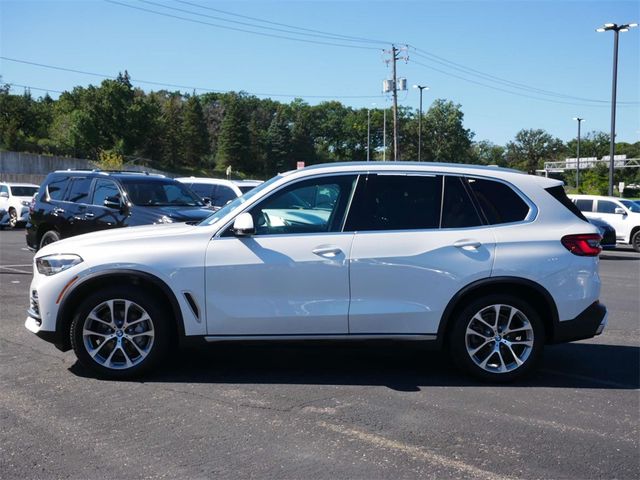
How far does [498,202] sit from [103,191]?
8179mm

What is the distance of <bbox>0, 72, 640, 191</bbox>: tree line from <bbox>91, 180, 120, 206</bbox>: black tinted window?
60.3m

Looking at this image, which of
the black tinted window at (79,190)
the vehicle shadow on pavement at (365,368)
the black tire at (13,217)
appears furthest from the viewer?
the black tire at (13,217)

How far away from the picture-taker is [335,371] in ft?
19.1

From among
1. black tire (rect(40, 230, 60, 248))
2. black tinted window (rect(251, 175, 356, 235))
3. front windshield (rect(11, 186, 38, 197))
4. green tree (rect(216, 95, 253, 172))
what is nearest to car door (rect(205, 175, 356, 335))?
black tinted window (rect(251, 175, 356, 235))

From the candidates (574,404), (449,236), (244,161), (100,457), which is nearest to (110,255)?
(100,457)

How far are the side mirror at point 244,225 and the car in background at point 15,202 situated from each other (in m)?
22.8

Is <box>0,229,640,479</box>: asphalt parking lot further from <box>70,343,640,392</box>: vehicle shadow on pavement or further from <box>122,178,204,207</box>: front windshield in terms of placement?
<box>122,178,204,207</box>: front windshield

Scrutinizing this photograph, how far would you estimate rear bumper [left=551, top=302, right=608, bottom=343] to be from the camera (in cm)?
544

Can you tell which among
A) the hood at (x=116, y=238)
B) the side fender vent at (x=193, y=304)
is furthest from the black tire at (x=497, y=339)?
the hood at (x=116, y=238)

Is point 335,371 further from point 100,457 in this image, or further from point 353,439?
point 100,457

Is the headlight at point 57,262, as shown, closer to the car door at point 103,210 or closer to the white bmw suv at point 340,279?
the white bmw suv at point 340,279

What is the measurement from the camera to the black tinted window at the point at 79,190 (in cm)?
1198

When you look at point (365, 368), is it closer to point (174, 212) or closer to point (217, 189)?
point (174, 212)

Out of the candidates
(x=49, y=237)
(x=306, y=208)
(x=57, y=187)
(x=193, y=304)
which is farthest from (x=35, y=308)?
(x=57, y=187)
